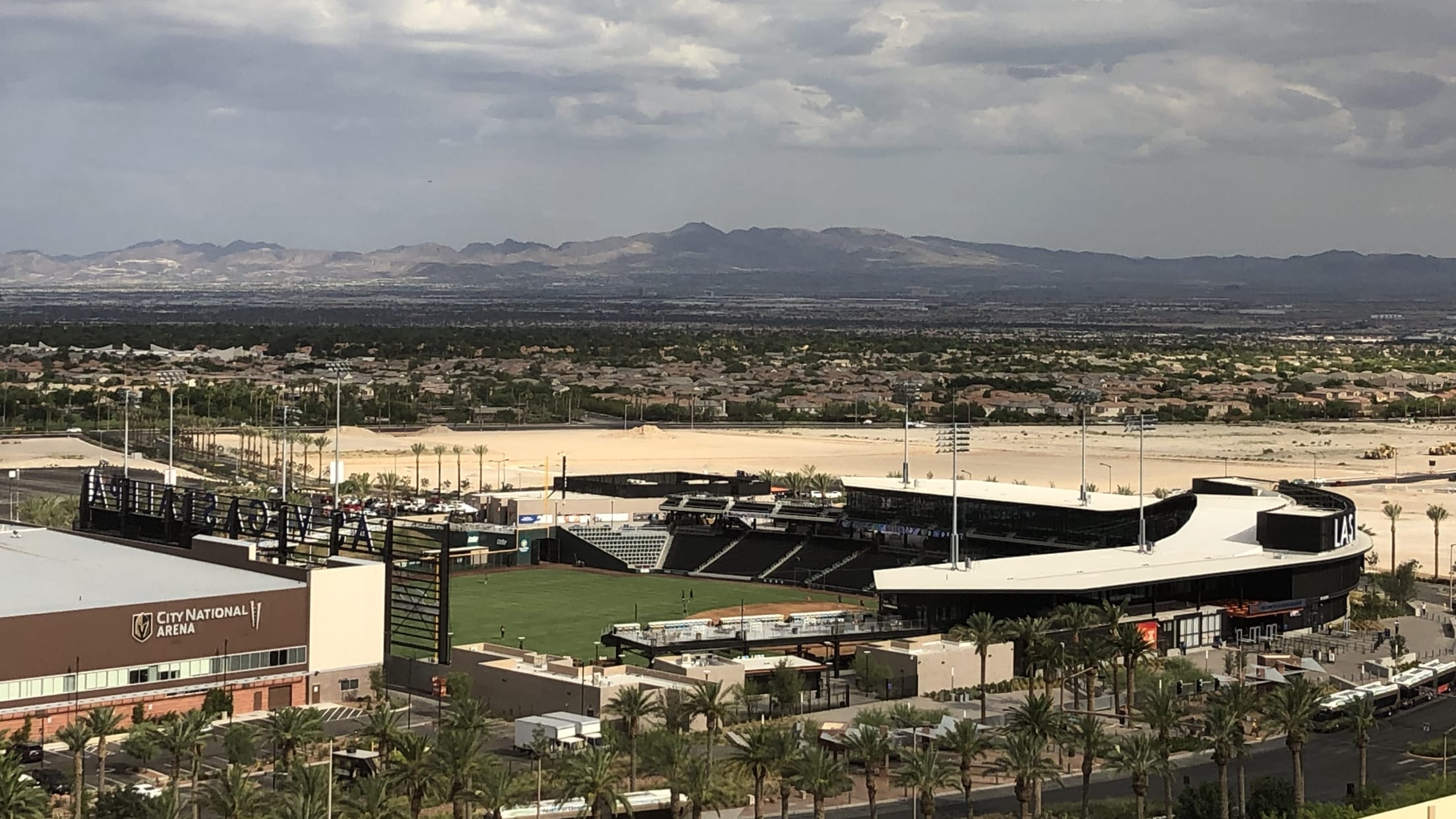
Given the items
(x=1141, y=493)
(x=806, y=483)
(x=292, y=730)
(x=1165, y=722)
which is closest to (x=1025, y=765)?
(x=1165, y=722)

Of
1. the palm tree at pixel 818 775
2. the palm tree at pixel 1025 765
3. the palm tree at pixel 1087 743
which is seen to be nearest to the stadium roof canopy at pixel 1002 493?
the palm tree at pixel 1087 743

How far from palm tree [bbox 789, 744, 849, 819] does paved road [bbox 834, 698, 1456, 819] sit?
3.80 m

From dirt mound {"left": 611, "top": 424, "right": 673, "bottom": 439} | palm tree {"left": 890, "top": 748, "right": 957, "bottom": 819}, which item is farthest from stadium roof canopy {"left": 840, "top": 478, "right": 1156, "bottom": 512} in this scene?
dirt mound {"left": 611, "top": 424, "right": 673, "bottom": 439}

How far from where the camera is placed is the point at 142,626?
64.2 meters

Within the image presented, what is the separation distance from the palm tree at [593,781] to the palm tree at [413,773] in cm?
331

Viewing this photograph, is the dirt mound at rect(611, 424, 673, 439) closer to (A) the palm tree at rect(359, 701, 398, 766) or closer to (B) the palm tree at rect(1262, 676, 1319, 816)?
(B) the palm tree at rect(1262, 676, 1319, 816)

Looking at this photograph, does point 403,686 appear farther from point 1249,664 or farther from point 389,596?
point 1249,664

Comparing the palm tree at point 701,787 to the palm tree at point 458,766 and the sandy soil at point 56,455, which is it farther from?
the sandy soil at point 56,455

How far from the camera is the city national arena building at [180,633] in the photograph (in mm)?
62000

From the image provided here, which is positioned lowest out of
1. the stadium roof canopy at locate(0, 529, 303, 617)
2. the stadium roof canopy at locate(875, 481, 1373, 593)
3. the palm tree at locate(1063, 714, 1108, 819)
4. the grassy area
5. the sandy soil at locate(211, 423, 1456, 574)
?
the grassy area

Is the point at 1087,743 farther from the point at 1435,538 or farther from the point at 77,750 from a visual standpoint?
the point at 1435,538

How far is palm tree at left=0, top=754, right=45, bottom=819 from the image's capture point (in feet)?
144

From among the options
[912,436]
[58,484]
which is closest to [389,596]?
[58,484]

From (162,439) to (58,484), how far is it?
1271 inches
